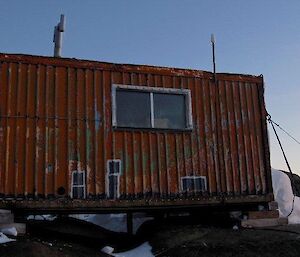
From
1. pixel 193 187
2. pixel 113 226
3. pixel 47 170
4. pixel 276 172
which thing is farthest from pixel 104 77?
pixel 276 172

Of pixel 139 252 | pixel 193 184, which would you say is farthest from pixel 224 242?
pixel 193 184

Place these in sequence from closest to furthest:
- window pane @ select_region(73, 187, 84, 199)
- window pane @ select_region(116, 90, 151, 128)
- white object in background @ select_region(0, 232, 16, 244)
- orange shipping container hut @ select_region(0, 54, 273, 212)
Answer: white object in background @ select_region(0, 232, 16, 244)
orange shipping container hut @ select_region(0, 54, 273, 212)
window pane @ select_region(73, 187, 84, 199)
window pane @ select_region(116, 90, 151, 128)

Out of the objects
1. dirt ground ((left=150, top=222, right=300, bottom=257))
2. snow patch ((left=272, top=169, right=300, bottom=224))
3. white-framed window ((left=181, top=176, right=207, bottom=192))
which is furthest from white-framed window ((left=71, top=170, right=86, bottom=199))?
snow patch ((left=272, top=169, right=300, bottom=224))

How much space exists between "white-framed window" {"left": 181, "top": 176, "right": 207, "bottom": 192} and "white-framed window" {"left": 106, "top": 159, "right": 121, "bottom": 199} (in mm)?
1488

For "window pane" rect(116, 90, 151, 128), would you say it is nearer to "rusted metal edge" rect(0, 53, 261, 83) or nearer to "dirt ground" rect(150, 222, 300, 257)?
"rusted metal edge" rect(0, 53, 261, 83)

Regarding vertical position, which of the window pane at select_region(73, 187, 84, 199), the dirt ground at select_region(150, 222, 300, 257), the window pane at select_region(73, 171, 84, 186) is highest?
the window pane at select_region(73, 171, 84, 186)

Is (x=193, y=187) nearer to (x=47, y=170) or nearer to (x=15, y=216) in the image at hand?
(x=47, y=170)

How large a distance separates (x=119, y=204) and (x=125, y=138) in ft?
4.61

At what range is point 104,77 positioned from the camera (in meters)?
9.90

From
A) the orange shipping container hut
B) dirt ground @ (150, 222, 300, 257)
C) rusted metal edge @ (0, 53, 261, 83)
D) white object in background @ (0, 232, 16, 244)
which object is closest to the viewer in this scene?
white object in background @ (0, 232, 16, 244)

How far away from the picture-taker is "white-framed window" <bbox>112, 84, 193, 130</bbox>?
32.3 feet

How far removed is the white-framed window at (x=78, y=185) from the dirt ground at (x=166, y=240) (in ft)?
3.12

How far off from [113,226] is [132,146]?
3793mm

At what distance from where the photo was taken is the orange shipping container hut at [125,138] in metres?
9.01
